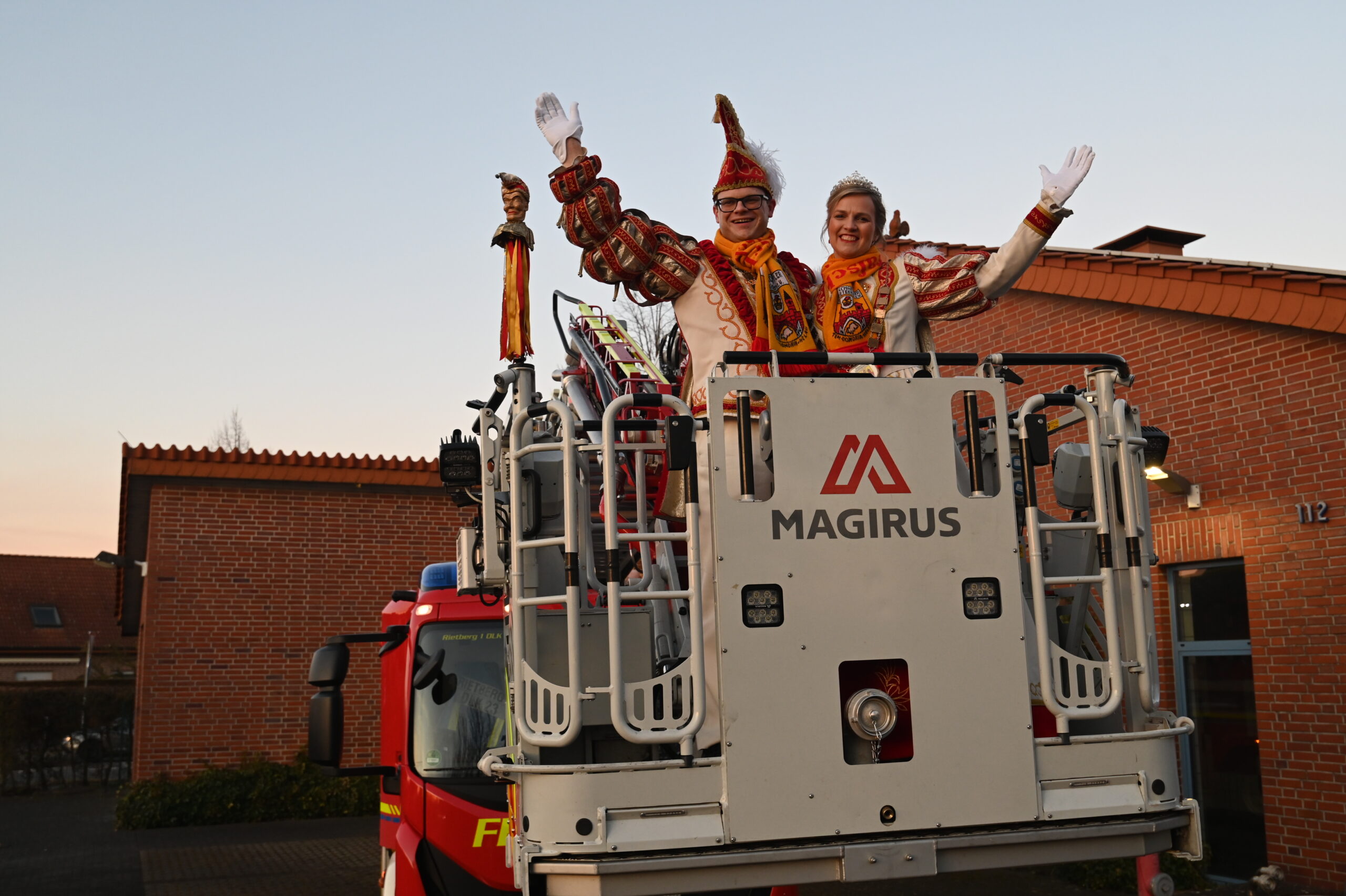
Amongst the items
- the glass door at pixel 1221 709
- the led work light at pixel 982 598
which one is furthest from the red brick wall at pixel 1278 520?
the led work light at pixel 982 598

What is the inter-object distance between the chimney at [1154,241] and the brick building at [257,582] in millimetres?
9929

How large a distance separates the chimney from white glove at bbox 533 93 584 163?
332 inches

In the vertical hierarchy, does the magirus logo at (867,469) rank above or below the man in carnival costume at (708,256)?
below

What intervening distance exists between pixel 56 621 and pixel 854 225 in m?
46.1

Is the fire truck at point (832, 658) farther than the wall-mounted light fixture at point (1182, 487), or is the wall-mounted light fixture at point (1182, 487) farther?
the wall-mounted light fixture at point (1182, 487)

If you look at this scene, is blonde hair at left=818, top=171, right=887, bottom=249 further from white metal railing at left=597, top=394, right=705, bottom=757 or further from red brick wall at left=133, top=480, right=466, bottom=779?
red brick wall at left=133, top=480, right=466, bottom=779

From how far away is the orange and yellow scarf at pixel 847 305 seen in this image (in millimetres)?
5020

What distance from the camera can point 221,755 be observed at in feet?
52.4

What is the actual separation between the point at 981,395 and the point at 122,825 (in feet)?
47.0

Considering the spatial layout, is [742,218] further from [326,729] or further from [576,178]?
[326,729]

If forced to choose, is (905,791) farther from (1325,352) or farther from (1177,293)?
(1177,293)

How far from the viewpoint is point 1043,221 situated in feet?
15.8

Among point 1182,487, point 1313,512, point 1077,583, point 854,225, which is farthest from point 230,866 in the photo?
point 1077,583

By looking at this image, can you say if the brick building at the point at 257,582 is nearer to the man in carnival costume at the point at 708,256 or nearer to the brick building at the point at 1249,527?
the brick building at the point at 1249,527
